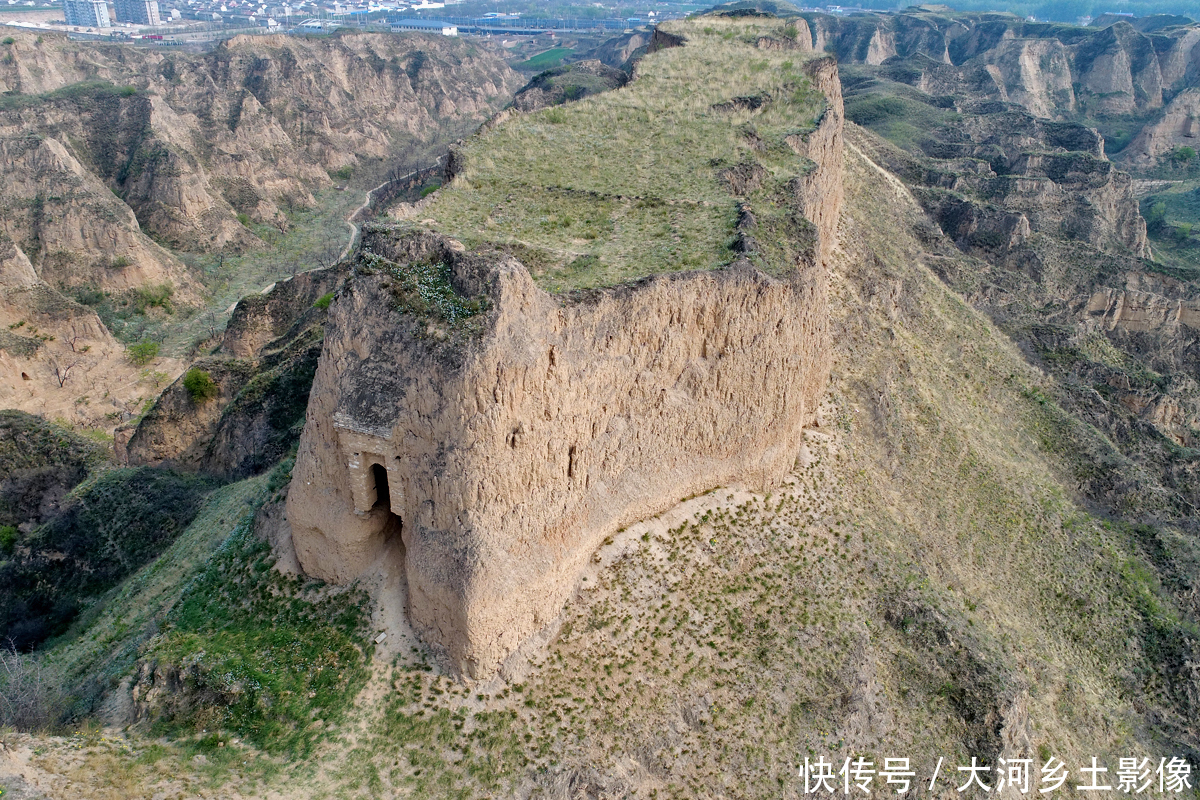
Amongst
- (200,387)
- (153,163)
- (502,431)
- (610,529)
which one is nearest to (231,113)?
(153,163)

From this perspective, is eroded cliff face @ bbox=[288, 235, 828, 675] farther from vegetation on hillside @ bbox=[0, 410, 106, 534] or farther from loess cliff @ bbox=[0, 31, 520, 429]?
loess cliff @ bbox=[0, 31, 520, 429]

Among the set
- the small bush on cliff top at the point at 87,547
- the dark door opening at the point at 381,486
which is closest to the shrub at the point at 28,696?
the small bush on cliff top at the point at 87,547

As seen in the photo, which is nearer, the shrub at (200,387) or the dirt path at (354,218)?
the shrub at (200,387)

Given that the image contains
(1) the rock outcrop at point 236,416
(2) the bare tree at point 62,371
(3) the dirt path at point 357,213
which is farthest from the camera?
(3) the dirt path at point 357,213

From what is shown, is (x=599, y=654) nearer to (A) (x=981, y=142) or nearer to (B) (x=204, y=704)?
(B) (x=204, y=704)

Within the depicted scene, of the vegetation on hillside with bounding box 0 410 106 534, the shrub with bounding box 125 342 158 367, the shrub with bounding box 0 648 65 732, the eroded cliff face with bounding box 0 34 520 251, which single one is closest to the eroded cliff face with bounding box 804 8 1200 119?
the eroded cliff face with bounding box 0 34 520 251

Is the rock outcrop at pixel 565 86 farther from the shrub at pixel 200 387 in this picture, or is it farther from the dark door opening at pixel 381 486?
the dark door opening at pixel 381 486

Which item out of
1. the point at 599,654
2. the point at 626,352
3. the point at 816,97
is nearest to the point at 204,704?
the point at 599,654
